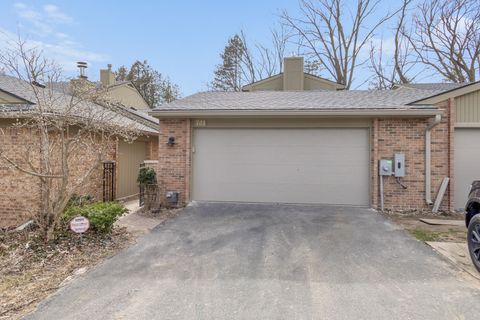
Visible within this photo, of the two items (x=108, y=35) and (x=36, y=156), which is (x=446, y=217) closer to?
(x=36, y=156)

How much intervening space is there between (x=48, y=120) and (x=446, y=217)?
8640 millimetres

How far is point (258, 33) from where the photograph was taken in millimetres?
20484

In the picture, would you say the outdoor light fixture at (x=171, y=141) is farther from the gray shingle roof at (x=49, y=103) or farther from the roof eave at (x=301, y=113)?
the gray shingle roof at (x=49, y=103)

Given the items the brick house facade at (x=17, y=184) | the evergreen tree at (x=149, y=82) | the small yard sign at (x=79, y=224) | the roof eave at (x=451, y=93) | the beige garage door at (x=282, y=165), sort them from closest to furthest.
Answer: the small yard sign at (x=79, y=224) < the brick house facade at (x=17, y=184) < the roof eave at (x=451, y=93) < the beige garage door at (x=282, y=165) < the evergreen tree at (x=149, y=82)

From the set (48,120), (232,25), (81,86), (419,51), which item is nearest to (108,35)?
(81,86)

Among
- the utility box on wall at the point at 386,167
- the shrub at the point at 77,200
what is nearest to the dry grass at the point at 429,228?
the utility box on wall at the point at 386,167

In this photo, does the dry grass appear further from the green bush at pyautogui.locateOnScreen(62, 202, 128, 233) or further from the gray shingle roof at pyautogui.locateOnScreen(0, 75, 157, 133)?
the gray shingle roof at pyautogui.locateOnScreen(0, 75, 157, 133)

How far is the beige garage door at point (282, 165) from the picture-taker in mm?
7551

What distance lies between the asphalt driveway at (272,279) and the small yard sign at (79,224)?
0.89 meters

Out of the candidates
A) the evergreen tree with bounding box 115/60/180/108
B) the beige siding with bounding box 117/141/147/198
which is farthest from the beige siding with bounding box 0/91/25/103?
the evergreen tree with bounding box 115/60/180/108

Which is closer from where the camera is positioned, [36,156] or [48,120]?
[48,120]

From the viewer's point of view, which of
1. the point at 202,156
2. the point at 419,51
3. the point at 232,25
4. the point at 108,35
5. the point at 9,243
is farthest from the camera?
the point at 232,25

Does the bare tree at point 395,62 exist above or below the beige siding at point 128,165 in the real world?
above

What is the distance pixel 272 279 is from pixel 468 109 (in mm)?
6995
